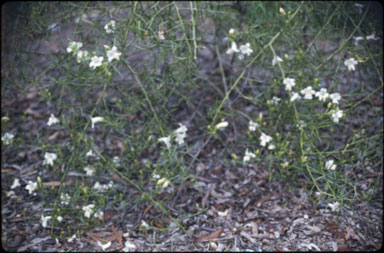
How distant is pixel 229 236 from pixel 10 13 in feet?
11.1

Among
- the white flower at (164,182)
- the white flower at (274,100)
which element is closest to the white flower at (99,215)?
the white flower at (164,182)

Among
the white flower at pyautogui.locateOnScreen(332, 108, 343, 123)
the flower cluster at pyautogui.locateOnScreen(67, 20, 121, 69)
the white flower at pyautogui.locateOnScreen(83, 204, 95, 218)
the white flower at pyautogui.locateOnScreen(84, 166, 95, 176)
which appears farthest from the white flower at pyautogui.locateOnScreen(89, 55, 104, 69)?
the white flower at pyautogui.locateOnScreen(332, 108, 343, 123)

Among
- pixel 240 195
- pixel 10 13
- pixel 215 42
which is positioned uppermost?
pixel 10 13

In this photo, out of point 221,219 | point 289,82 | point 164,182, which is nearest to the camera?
point 164,182

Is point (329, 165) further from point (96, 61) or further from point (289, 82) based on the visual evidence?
point (96, 61)

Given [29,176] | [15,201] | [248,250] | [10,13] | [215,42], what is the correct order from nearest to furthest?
[248,250]
[15,201]
[29,176]
[215,42]
[10,13]

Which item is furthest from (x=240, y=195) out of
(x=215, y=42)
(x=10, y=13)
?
(x=10, y=13)

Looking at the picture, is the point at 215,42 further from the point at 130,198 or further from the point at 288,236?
the point at 288,236

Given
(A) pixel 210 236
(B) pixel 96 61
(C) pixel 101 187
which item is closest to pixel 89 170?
(C) pixel 101 187

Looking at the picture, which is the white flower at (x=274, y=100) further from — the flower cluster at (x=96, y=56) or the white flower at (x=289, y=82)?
the flower cluster at (x=96, y=56)

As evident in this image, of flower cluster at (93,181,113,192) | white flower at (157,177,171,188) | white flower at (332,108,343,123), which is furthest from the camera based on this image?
flower cluster at (93,181,113,192)

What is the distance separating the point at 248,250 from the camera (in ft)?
9.59

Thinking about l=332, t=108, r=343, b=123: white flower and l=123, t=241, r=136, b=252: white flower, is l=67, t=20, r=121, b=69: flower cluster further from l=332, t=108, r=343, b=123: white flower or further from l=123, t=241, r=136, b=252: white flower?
l=332, t=108, r=343, b=123: white flower

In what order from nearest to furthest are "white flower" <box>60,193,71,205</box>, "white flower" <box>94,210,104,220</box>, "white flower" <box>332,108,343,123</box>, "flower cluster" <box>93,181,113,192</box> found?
"white flower" <box>332,108,343,123</box> < "white flower" <box>60,193,71,205</box> < "white flower" <box>94,210,104,220</box> < "flower cluster" <box>93,181,113,192</box>
